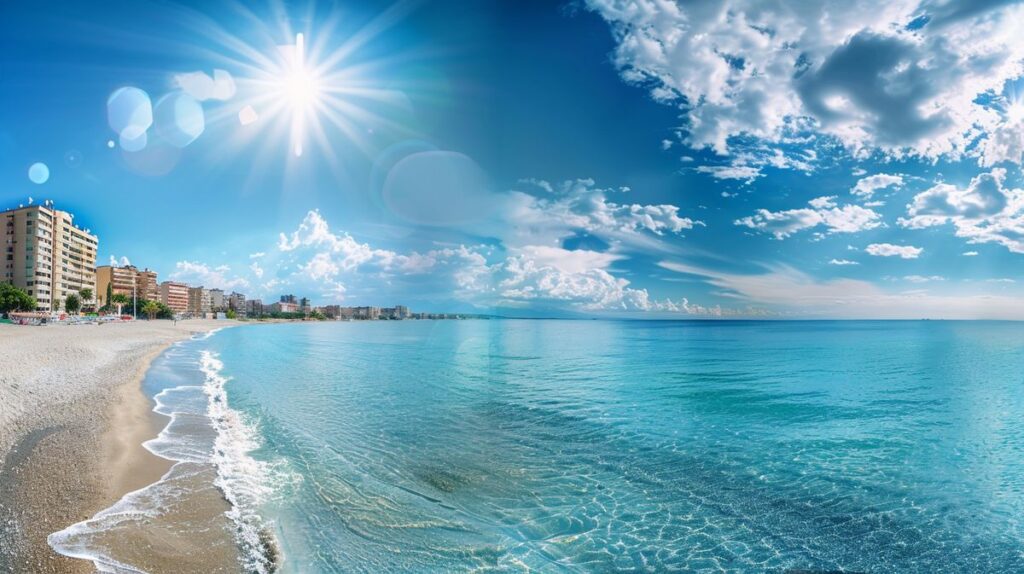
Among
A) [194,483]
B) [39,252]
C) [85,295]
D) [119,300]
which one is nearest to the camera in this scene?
[194,483]

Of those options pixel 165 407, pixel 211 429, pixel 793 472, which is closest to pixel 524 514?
pixel 793 472

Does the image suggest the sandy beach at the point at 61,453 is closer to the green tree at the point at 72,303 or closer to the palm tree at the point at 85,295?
the green tree at the point at 72,303

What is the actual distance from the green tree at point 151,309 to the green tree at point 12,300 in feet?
187

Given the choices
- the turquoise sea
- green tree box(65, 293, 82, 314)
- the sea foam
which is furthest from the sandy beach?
green tree box(65, 293, 82, 314)

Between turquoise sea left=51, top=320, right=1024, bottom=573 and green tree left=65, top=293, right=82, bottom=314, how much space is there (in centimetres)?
11321

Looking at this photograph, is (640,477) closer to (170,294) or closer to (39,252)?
(39,252)

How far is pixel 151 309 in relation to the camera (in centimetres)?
13975

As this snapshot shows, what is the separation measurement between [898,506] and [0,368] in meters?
32.7

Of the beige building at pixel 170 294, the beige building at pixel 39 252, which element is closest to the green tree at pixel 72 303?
the beige building at pixel 39 252

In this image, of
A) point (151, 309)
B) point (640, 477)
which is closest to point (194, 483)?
point (640, 477)

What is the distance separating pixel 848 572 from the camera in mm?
7055

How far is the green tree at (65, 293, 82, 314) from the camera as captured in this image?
104125 mm

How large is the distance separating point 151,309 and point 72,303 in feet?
121

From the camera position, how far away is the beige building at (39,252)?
98000 millimetres
